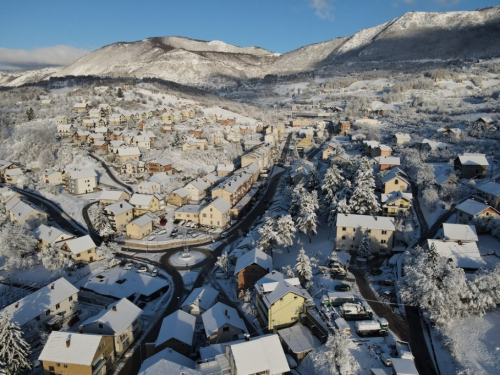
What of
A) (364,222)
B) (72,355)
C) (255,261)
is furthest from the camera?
(364,222)

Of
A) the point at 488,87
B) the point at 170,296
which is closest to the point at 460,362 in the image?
the point at 170,296

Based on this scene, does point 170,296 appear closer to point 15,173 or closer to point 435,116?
point 15,173

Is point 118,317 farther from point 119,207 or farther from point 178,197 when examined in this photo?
point 178,197

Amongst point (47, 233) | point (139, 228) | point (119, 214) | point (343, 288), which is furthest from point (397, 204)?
point (47, 233)

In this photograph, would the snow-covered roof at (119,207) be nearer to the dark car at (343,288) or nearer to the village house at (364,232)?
the village house at (364,232)

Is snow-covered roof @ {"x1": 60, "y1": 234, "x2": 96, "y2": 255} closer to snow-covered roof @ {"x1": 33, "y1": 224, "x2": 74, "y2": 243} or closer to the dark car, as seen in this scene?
snow-covered roof @ {"x1": 33, "y1": 224, "x2": 74, "y2": 243}
